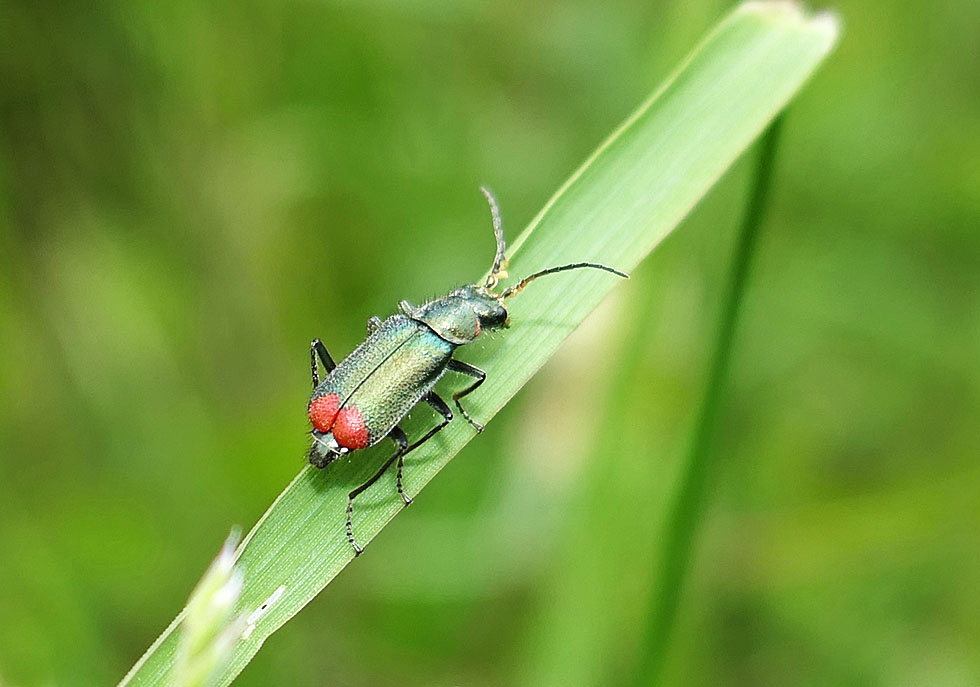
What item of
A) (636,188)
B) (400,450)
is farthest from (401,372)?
(636,188)

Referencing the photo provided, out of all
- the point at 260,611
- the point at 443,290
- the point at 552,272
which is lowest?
the point at 260,611

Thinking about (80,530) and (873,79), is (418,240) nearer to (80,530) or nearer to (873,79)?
(80,530)

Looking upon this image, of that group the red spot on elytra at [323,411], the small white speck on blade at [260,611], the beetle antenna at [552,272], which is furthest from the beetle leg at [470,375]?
the small white speck on blade at [260,611]

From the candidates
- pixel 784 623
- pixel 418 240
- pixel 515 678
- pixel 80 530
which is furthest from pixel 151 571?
pixel 784 623

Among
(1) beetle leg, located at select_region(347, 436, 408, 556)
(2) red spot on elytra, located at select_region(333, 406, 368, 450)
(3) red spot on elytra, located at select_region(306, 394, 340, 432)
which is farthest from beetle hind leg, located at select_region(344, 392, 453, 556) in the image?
(3) red spot on elytra, located at select_region(306, 394, 340, 432)

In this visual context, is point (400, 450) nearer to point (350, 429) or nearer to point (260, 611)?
point (350, 429)
